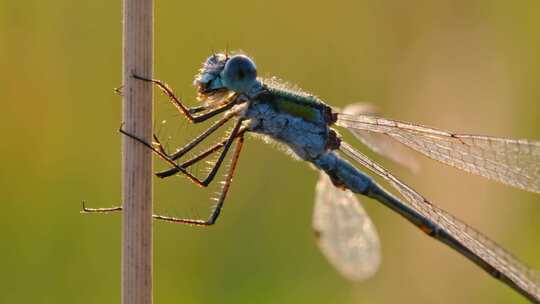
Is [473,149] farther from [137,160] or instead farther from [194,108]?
[137,160]

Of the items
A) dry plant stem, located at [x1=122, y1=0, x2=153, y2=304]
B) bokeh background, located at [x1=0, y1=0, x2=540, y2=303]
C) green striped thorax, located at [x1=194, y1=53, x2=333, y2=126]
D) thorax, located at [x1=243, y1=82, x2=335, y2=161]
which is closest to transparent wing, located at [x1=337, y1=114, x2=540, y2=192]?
thorax, located at [x1=243, y1=82, x2=335, y2=161]

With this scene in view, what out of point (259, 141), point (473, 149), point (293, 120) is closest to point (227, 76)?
point (293, 120)

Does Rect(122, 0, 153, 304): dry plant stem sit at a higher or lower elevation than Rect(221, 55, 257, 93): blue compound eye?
lower

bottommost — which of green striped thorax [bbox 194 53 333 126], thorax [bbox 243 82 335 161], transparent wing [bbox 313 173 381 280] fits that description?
transparent wing [bbox 313 173 381 280]

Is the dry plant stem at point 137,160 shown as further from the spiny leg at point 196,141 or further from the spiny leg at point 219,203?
the spiny leg at point 219,203

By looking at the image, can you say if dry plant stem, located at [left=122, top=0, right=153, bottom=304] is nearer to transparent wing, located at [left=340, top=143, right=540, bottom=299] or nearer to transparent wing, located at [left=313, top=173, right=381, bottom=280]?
transparent wing, located at [left=340, top=143, right=540, bottom=299]

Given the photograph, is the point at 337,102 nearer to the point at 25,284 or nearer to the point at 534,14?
the point at 534,14

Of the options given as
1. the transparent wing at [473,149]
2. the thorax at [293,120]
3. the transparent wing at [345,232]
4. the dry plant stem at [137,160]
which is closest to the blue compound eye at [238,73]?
the thorax at [293,120]
